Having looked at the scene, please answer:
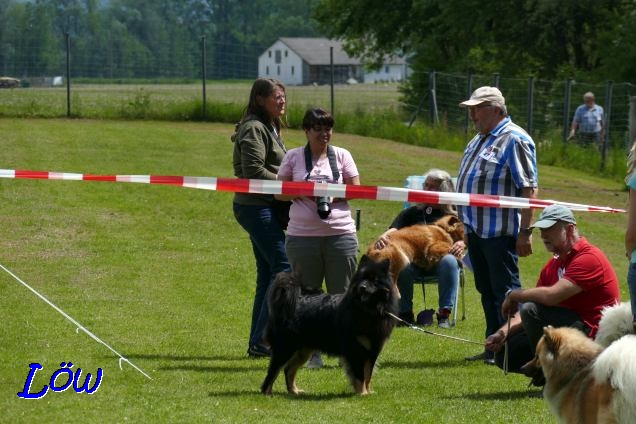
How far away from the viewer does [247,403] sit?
6.58 meters

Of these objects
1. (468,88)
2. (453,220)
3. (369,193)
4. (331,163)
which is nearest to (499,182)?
(369,193)

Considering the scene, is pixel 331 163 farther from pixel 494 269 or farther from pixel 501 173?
pixel 494 269

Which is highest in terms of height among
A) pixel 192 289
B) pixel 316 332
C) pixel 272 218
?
pixel 272 218

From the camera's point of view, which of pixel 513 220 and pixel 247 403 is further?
pixel 513 220

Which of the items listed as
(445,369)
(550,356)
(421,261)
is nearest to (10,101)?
(421,261)

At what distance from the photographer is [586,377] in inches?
205

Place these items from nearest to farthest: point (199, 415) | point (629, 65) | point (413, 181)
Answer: point (199, 415)
point (413, 181)
point (629, 65)

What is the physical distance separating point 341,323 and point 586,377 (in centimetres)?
198

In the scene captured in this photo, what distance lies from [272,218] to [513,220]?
1.70 m

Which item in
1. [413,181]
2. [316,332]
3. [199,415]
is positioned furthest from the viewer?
[413,181]

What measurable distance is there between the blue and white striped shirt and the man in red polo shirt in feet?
2.59

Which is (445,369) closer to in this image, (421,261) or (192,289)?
(421,261)

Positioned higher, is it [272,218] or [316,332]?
[272,218]

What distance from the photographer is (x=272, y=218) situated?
25.7 ft
